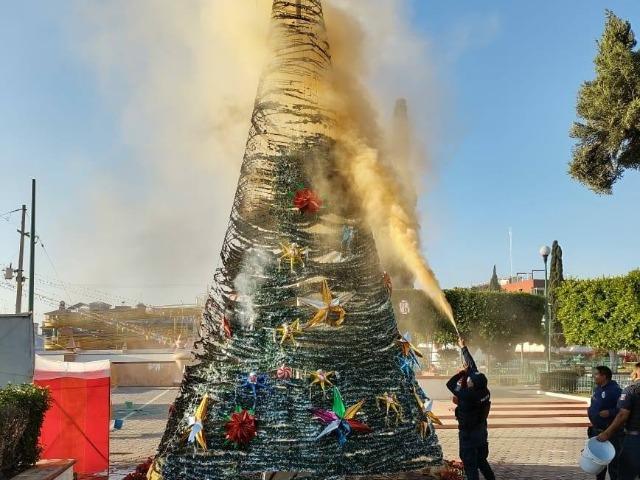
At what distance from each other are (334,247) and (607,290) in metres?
20.2

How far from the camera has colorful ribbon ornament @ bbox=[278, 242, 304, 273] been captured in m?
6.13

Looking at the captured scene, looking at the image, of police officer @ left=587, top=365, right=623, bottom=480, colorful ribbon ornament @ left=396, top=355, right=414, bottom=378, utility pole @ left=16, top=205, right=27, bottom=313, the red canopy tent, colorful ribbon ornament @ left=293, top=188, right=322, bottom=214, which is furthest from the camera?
utility pole @ left=16, top=205, right=27, bottom=313

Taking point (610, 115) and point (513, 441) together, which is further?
point (610, 115)

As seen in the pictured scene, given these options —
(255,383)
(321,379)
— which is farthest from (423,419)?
(255,383)

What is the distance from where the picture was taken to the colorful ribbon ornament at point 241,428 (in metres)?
5.62

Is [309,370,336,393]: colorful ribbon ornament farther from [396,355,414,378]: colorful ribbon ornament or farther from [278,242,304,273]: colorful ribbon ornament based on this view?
[278,242,304,273]: colorful ribbon ornament

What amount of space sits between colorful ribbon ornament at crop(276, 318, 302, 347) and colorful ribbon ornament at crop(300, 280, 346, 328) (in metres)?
0.09

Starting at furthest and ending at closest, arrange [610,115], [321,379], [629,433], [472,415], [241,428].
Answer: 1. [610,115]
2. [472,415]
3. [629,433]
4. [321,379]
5. [241,428]

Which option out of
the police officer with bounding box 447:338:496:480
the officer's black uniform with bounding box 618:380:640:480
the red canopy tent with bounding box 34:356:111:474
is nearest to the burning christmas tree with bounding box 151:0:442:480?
the police officer with bounding box 447:338:496:480

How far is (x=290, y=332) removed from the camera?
232 inches

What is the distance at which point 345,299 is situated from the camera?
609cm

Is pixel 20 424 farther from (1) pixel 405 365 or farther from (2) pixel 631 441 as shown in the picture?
(2) pixel 631 441

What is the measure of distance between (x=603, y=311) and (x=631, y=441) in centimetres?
1905

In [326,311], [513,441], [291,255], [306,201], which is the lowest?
[513,441]
